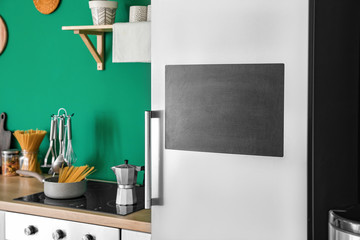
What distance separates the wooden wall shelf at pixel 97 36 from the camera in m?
2.64

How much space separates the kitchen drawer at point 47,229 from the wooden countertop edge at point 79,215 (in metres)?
0.02

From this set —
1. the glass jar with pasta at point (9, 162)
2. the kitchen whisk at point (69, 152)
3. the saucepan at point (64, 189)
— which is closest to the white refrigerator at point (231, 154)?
the saucepan at point (64, 189)

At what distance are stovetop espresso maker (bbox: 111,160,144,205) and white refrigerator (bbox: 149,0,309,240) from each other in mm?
414

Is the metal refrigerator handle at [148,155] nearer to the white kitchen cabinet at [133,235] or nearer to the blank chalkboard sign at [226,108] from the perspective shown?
the blank chalkboard sign at [226,108]

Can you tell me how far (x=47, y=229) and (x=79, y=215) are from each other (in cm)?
20

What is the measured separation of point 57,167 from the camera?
2859 millimetres

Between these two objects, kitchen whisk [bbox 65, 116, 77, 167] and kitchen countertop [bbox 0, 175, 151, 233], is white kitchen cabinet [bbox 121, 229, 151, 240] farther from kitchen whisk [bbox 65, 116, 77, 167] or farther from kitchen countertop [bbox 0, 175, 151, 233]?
kitchen whisk [bbox 65, 116, 77, 167]

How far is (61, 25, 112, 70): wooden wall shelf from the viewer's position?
8.66 feet

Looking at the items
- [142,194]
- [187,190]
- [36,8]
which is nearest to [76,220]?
[142,194]

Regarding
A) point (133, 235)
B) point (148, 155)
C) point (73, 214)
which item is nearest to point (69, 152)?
point (73, 214)

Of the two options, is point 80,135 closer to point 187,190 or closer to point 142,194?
point 142,194

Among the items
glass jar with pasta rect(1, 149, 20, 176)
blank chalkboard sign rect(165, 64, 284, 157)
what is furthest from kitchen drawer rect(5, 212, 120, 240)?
glass jar with pasta rect(1, 149, 20, 176)

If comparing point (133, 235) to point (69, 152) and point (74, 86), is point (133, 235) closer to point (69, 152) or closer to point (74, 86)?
point (69, 152)

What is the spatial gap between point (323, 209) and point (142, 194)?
3.68 feet
